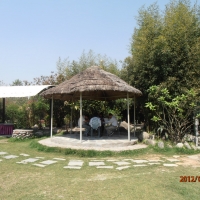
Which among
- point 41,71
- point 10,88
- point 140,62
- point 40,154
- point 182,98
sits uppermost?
point 41,71

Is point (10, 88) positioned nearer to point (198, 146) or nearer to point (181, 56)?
point (181, 56)

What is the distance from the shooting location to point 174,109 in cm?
827

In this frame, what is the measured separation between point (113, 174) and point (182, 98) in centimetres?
445

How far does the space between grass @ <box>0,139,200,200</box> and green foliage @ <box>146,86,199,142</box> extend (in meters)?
2.94

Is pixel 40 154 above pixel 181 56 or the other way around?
the other way around

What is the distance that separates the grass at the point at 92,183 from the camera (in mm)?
3668

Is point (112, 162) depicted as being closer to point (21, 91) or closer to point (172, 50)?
point (172, 50)

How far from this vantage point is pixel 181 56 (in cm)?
856

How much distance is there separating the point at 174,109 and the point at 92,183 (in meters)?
5.16

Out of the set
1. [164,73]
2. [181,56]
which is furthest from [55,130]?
[181,56]
